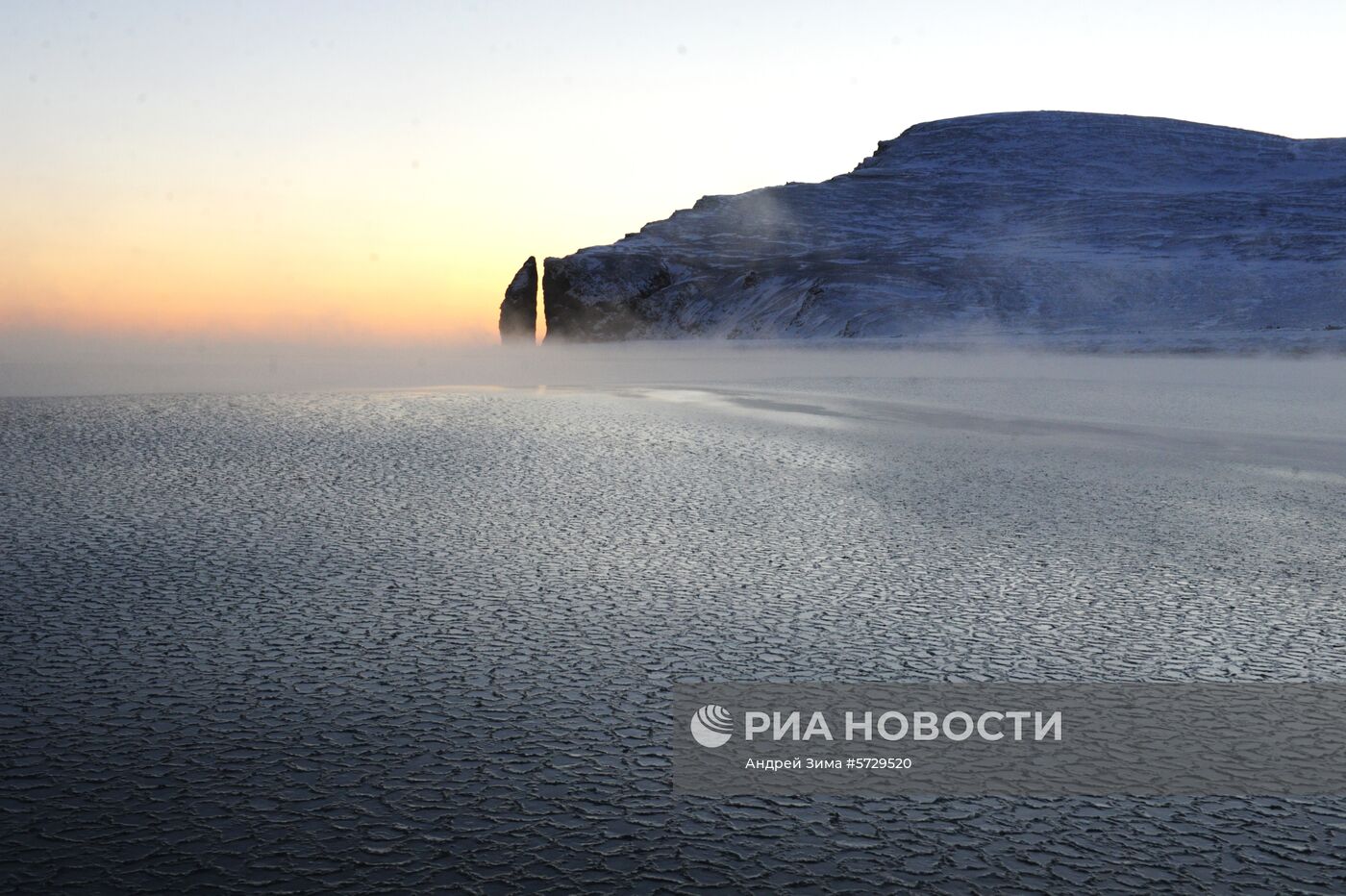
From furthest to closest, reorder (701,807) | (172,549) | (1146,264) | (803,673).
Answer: (1146,264)
(172,549)
(803,673)
(701,807)

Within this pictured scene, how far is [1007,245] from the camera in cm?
12362

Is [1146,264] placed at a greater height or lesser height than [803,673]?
greater

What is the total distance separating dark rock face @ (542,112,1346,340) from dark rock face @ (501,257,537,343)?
15648 millimetres

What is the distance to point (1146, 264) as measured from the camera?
11088 cm

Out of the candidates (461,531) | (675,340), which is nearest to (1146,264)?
(675,340)

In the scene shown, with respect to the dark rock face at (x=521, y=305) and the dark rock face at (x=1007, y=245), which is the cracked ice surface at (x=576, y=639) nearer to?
the dark rock face at (x=1007, y=245)

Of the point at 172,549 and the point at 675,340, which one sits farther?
the point at 675,340

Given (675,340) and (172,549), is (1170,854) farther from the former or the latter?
(675,340)

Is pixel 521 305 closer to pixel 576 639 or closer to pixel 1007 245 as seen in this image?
pixel 1007 245

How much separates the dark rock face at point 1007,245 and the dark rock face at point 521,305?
51.3 ft

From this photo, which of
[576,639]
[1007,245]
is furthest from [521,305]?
[576,639]

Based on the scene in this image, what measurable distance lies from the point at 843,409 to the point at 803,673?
17192mm

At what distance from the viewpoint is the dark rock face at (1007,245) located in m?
103

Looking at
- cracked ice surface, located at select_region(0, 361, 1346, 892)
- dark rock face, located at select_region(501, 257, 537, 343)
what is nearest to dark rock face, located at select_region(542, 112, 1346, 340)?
dark rock face, located at select_region(501, 257, 537, 343)
